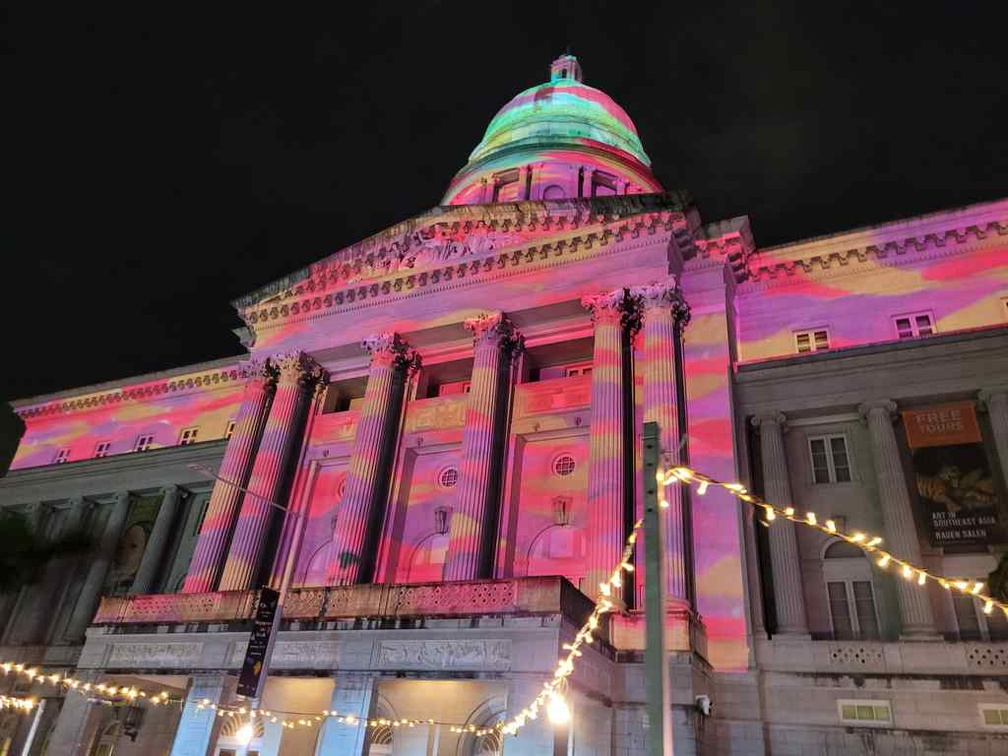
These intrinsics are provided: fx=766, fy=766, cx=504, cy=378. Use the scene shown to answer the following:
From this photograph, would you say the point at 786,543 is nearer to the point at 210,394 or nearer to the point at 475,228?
the point at 475,228

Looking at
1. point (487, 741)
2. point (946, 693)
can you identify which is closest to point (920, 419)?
point (946, 693)

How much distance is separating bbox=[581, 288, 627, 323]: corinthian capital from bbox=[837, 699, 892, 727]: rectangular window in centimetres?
1427

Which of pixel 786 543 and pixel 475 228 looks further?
Answer: pixel 475 228

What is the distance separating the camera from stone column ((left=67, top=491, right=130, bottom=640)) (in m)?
36.5

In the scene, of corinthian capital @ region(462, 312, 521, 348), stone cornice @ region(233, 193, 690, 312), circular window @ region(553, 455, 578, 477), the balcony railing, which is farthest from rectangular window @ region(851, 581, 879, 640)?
corinthian capital @ region(462, 312, 521, 348)

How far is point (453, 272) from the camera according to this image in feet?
106

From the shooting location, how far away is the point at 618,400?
26500 mm

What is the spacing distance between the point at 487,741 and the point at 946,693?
41.7 feet

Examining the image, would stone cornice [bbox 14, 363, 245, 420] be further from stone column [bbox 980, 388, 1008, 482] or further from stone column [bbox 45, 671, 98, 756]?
stone column [bbox 980, 388, 1008, 482]

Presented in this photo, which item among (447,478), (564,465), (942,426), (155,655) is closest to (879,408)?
(942,426)

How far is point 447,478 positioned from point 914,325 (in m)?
18.7

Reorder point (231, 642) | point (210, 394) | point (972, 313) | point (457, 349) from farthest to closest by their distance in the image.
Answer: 1. point (210, 394)
2. point (457, 349)
3. point (972, 313)
4. point (231, 642)

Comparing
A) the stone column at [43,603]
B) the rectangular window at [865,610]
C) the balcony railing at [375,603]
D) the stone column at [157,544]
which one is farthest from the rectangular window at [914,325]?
the stone column at [43,603]

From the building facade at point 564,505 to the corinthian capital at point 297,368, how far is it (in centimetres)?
13
